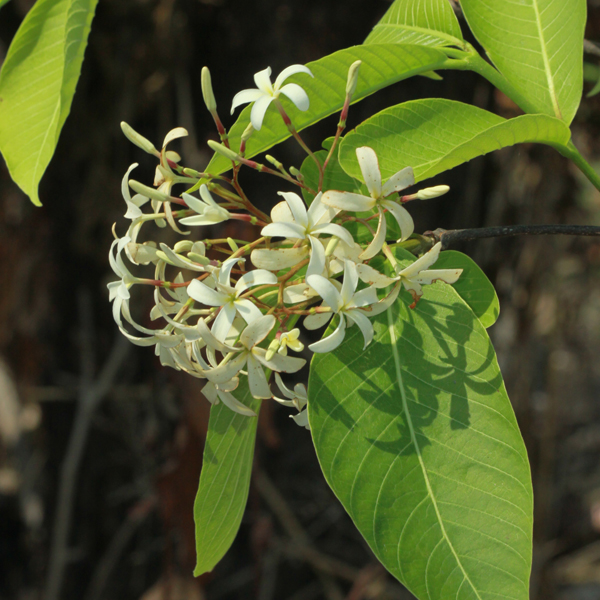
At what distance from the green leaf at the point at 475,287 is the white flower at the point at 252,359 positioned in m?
0.22

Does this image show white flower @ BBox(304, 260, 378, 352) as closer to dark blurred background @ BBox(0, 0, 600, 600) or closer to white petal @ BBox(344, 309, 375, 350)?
white petal @ BBox(344, 309, 375, 350)

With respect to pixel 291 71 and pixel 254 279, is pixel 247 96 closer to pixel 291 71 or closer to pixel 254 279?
pixel 291 71

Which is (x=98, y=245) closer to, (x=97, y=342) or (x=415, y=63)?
(x=97, y=342)

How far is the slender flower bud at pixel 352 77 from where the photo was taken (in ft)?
1.99

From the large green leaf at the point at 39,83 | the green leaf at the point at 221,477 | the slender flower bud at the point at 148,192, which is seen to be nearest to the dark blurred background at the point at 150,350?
the green leaf at the point at 221,477

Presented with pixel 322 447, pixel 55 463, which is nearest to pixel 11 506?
pixel 55 463

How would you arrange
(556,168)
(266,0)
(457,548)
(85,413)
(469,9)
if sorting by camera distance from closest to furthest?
(457,548) → (469,9) → (266,0) → (556,168) → (85,413)

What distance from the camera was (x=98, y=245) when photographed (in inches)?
99.2

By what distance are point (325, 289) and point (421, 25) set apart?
1.44 ft

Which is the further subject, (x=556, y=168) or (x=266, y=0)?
(x=556, y=168)

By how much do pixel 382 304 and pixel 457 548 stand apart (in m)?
0.26

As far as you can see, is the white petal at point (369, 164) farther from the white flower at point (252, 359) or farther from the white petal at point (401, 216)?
the white flower at point (252, 359)

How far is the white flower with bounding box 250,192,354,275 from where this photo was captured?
57 cm

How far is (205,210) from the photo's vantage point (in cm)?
61
